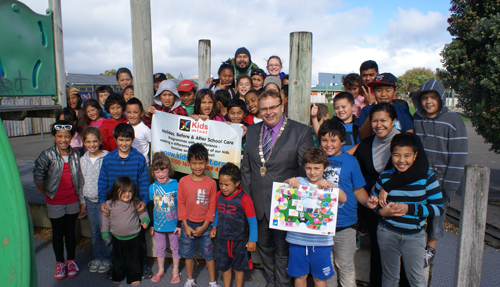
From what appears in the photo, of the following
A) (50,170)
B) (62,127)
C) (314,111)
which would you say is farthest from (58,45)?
(314,111)

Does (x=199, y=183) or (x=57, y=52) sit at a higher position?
(x=57, y=52)

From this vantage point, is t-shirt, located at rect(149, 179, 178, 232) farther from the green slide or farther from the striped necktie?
the green slide

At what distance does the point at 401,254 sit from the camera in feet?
9.93

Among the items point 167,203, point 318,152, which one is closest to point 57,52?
point 167,203

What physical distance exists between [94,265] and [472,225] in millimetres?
4399

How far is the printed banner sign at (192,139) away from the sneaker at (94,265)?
1.61 metres

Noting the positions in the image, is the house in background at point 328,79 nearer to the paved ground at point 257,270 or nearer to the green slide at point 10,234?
the paved ground at point 257,270

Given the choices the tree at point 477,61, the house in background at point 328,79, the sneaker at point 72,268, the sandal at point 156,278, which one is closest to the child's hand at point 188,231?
the sandal at point 156,278

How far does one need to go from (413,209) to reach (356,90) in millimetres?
2700

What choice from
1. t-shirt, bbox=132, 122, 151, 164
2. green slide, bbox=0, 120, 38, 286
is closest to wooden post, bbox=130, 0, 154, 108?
t-shirt, bbox=132, 122, 151, 164

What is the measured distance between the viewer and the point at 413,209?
2877mm

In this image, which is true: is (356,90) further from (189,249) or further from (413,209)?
(189,249)

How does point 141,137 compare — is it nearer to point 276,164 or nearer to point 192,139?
point 192,139

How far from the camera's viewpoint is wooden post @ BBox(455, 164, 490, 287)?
105 inches
